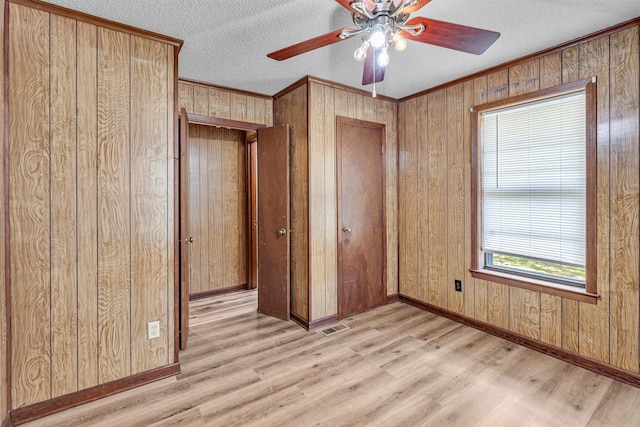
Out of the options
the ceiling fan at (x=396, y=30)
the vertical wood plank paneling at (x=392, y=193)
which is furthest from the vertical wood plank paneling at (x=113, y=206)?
the vertical wood plank paneling at (x=392, y=193)

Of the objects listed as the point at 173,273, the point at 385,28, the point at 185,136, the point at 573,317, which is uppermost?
the point at 385,28

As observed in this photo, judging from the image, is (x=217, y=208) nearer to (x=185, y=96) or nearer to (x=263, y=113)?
(x=263, y=113)

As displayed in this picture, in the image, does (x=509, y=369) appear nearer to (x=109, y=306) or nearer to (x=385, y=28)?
(x=385, y=28)

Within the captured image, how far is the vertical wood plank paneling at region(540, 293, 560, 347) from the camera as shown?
2552mm

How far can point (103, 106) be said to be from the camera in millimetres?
2084

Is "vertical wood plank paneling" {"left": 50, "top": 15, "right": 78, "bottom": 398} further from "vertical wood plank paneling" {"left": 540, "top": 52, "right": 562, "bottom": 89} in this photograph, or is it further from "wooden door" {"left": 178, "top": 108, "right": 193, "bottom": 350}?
"vertical wood plank paneling" {"left": 540, "top": 52, "right": 562, "bottom": 89}

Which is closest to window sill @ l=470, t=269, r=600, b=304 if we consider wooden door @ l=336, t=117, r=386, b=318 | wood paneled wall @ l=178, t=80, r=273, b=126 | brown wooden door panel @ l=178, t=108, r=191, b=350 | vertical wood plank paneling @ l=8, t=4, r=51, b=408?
wooden door @ l=336, t=117, r=386, b=318

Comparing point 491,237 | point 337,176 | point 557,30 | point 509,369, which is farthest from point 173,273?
point 557,30

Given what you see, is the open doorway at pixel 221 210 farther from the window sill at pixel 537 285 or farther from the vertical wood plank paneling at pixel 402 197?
the window sill at pixel 537 285

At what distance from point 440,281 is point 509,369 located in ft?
3.83

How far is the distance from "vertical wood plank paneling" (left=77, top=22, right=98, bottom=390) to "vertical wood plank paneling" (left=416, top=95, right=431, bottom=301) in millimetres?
3093

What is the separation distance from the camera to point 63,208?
1967mm

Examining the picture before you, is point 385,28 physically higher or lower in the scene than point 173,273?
higher

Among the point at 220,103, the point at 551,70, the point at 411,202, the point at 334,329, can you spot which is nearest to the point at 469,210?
the point at 411,202
